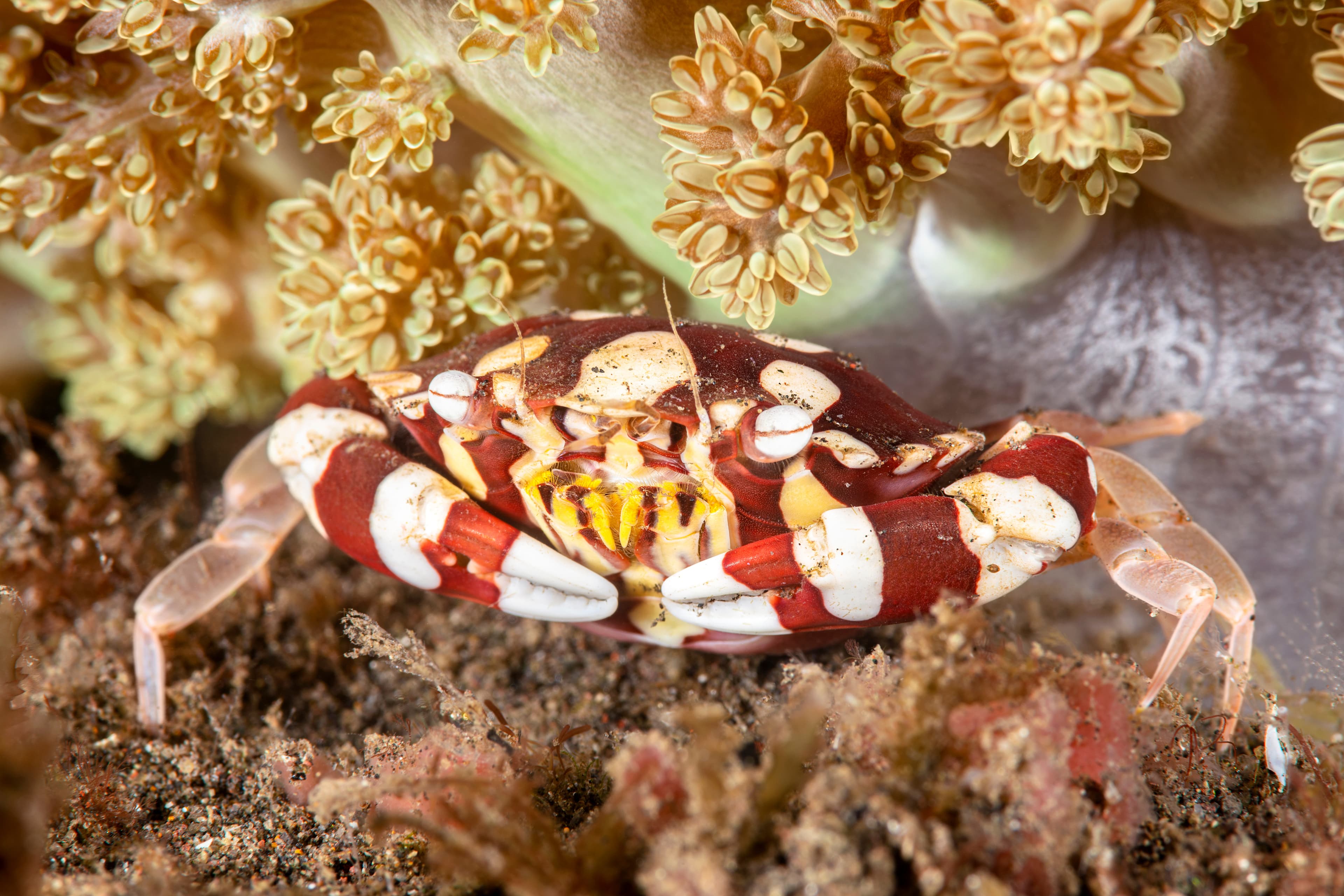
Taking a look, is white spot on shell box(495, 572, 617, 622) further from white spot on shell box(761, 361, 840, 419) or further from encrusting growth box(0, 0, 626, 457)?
encrusting growth box(0, 0, 626, 457)

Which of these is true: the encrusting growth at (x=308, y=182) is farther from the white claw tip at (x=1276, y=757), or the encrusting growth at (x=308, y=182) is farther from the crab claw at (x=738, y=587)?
the white claw tip at (x=1276, y=757)

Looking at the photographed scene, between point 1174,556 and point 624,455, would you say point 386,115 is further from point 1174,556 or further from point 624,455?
point 1174,556

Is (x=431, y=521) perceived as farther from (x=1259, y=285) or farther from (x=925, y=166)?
(x=1259, y=285)

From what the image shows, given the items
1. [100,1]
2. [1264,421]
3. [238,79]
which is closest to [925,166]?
[1264,421]

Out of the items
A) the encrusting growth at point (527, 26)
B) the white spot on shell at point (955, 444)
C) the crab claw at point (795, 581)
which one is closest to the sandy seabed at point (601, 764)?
the crab claw at point (795, 581)

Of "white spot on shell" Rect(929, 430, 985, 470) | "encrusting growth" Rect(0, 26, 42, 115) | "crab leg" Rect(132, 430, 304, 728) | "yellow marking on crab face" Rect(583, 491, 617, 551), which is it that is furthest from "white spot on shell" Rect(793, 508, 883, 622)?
"encrusting growth" Rect(0, 26, 42, 115)
